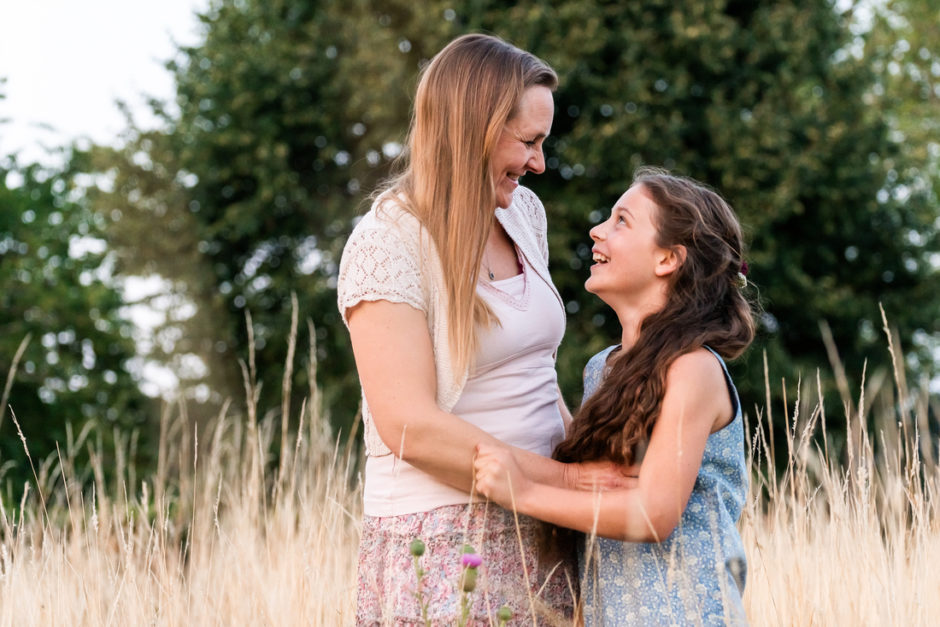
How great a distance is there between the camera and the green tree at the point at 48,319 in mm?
Answer: 7836

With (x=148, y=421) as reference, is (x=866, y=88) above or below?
above

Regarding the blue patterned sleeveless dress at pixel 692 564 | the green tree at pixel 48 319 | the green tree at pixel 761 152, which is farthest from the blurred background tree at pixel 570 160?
the blue patterned sleeveless dress at pixel 692 564

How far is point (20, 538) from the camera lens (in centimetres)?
256

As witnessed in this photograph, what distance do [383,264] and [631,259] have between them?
0.62m

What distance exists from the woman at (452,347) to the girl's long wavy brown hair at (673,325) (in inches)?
4.8

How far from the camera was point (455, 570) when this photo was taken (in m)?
1.83

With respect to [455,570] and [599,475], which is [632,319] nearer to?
[599,475]

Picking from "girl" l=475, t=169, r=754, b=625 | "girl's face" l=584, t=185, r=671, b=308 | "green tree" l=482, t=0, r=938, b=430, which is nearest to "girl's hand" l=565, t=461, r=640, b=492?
"girl" l=475, t=169, r=754, b=625

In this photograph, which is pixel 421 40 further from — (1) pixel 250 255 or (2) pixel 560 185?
(1) pixel 250 255

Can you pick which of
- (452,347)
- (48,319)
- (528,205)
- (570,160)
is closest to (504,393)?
(452,347)

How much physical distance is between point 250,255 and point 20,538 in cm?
1097

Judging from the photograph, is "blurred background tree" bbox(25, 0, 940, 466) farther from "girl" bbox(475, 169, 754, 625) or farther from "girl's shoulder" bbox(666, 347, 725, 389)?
"girl's shoulder" bbox(666, 347, 725, 389)

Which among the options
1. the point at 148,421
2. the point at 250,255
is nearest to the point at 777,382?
the point at 250,255

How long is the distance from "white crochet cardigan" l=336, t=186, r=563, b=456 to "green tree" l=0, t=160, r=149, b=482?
596 centimetres
